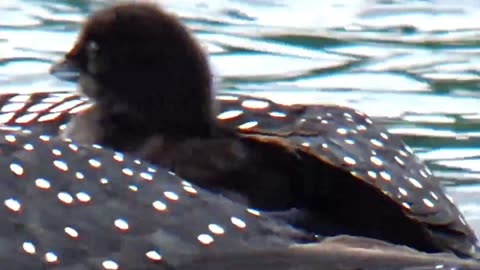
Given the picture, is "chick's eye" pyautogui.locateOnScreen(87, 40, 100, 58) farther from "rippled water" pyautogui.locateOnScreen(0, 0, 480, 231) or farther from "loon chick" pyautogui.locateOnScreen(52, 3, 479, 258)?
"rippled water" pyautogui.locateOnScreen(0, 0, 480, 231)

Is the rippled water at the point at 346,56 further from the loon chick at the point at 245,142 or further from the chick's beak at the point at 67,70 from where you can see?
the chick's beak at the point at 67,70

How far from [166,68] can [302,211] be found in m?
0.77

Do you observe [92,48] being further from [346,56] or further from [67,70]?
[346,56]

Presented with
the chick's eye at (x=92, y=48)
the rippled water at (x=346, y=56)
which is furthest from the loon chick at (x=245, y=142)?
the rippled water at (x=346, y=56)

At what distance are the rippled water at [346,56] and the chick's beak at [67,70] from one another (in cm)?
168

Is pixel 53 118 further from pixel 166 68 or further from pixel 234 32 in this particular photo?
pixel 234 32

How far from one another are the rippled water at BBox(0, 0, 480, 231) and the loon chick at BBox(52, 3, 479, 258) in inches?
59.0

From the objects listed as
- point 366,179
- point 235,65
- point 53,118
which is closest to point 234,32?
point 235,65

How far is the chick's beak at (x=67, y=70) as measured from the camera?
649 cm

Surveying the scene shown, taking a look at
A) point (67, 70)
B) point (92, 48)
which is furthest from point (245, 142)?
point (67, 70)

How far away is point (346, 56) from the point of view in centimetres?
910

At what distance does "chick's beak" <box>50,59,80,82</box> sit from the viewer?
649 cm

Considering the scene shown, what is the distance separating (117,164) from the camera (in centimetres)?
567

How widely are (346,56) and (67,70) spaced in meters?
2.78
